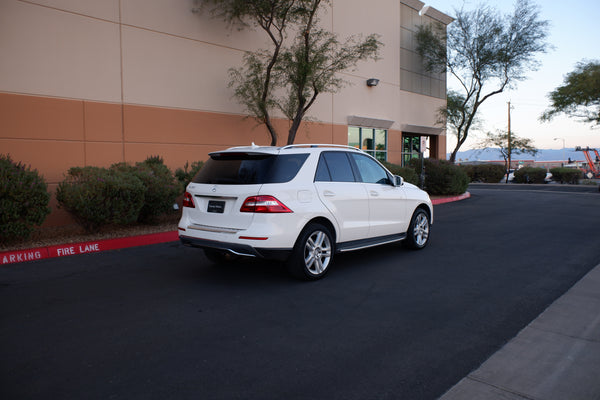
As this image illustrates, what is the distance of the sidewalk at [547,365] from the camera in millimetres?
3064

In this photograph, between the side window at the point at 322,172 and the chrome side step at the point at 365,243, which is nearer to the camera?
the side window at the point at 322,172

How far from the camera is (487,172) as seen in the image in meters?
38.3

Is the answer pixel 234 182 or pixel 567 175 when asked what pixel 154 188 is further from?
pixel 567 175

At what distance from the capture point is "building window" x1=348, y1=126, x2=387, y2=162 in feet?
65.5

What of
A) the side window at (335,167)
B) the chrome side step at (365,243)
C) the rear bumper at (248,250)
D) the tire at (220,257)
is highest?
the side window at (335,167)

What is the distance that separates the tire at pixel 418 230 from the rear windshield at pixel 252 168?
9.49 feet

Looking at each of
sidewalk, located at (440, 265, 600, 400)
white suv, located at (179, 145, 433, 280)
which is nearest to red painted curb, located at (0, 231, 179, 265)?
white suv, located at (179, 145, 433, 280)

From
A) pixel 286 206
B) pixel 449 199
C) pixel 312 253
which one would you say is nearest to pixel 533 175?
pixel 449 199

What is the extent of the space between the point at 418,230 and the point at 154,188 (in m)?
5.67

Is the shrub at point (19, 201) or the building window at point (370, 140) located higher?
the building window at point (370, 140)

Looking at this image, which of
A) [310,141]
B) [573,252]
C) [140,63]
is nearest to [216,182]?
[573,252]

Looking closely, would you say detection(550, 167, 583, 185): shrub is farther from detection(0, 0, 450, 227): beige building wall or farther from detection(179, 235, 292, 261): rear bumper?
detection(179, 235, 292, 261): rear bumper

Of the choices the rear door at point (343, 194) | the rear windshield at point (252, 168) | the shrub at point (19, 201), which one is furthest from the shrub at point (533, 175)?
the shrub at point (19, 201)

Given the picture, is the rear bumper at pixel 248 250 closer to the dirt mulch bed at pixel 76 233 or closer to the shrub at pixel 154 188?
the dirt mulch bed at pixel 76 233
